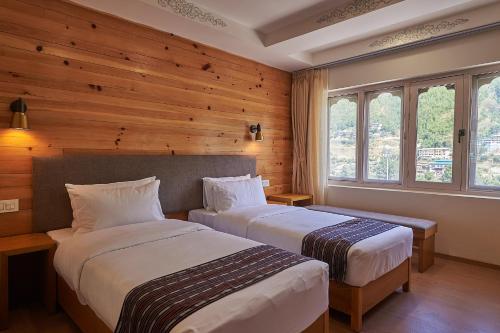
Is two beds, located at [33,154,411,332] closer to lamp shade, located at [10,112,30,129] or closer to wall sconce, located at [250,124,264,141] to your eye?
lamp shade, located at [10,112,30,129]

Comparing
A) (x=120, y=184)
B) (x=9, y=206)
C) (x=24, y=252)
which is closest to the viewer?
(x=24, y=252)

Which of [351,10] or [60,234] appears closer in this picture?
[60,234]

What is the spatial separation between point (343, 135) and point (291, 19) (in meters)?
1.89

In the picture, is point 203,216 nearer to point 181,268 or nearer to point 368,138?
point 181,268

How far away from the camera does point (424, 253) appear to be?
123 inches

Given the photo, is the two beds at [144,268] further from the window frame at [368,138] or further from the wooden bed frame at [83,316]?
the window frame at [368,138]

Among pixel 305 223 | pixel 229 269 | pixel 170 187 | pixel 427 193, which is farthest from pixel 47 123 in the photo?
pixel 427 193

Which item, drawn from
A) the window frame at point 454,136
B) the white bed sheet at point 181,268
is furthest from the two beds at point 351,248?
the window frame at point 454,136

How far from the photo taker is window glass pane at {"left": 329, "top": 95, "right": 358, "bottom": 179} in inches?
172

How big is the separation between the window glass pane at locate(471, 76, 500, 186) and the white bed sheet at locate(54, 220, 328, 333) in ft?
8.56

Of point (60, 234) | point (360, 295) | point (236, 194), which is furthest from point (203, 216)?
point (360, 295)

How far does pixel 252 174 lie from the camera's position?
4.11m

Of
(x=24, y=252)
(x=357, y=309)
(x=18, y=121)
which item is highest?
(x=18, y=121)

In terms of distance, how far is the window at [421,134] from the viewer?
3.30 m
